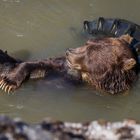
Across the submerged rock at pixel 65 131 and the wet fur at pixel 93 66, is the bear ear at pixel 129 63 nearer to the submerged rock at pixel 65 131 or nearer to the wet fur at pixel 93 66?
the wet fur at pixel 93 66

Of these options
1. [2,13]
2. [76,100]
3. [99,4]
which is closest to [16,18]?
[2,13]

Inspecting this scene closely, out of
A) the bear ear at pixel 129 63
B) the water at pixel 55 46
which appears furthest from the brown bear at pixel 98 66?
the water at pixel 55 46

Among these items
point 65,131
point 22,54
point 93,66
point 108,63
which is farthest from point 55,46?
point 65,131

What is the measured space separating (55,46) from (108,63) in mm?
1653

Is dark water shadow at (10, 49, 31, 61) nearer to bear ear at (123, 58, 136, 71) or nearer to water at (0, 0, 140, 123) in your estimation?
water at (0, 0, 140, 123)

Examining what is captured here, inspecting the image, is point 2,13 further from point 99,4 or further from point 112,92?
point 112,92

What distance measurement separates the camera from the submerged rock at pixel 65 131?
2.37 metres

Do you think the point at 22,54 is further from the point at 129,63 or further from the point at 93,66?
the point at 129,63

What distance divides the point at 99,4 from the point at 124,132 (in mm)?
6493

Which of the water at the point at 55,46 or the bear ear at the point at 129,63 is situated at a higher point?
the bear ear at the point at 129,63

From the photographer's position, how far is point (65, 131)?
96.8 inches

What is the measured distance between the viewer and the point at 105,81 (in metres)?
6.02

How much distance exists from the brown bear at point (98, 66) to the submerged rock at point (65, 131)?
3.40 metres

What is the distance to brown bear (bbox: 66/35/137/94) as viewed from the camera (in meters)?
5.89
